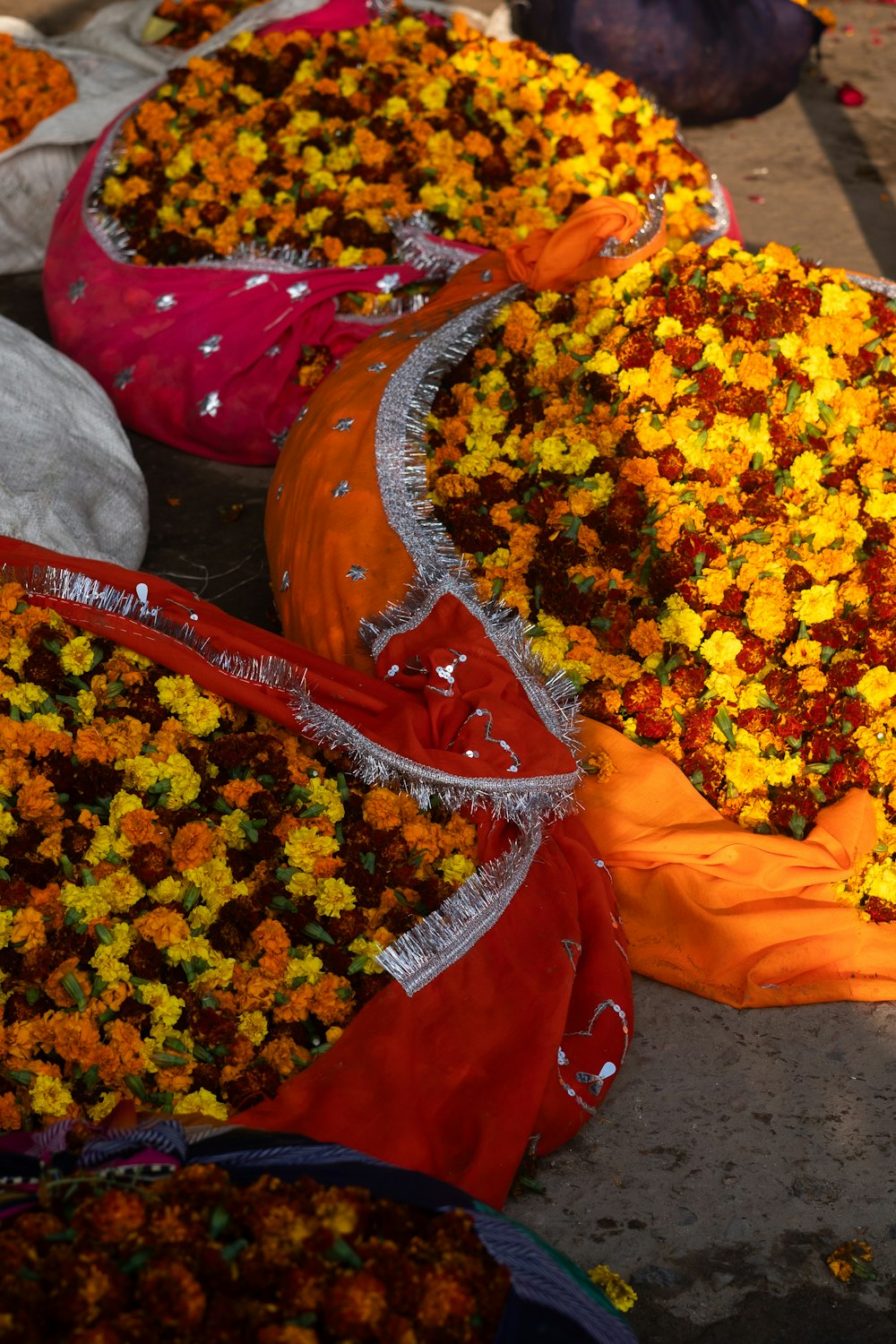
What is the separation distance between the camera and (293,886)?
2.39 metres

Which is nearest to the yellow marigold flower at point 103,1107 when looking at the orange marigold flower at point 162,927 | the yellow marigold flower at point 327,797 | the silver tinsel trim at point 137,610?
the orange marigold flower at point 162,927

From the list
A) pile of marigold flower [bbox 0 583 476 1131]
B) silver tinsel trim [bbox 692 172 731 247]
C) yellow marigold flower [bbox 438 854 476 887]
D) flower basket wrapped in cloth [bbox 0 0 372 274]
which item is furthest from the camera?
flower basket wrapped in cloth [bbox 0 0 372 274]

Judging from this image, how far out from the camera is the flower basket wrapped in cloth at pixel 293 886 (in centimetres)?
220

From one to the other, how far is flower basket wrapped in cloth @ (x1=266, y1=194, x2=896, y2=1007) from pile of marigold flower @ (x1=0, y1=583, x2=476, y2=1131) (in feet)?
1.47

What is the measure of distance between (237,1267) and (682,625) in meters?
1.61

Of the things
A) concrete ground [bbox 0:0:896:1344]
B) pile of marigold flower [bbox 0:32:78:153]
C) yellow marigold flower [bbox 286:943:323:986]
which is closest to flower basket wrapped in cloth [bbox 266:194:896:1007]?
concrete ground [bbox 0:0:896:1344]

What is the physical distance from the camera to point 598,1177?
7.59ft

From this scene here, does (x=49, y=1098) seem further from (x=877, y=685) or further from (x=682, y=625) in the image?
(x=877, y=685)

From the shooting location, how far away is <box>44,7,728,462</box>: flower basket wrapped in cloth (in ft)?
12.5

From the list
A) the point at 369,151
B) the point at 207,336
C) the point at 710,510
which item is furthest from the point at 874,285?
the point at 207,336

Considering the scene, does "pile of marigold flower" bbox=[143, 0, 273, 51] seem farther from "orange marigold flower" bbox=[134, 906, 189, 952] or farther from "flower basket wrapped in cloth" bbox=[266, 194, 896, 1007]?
"orange marigold flower" bbox=[134, 906, 189, 952]

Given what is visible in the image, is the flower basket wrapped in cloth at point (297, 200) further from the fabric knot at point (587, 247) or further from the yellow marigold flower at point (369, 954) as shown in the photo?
the yellow marigold flower at point (369, 954)

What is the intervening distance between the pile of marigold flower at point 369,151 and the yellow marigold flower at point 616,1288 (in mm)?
2783

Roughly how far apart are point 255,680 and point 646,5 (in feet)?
14.4
